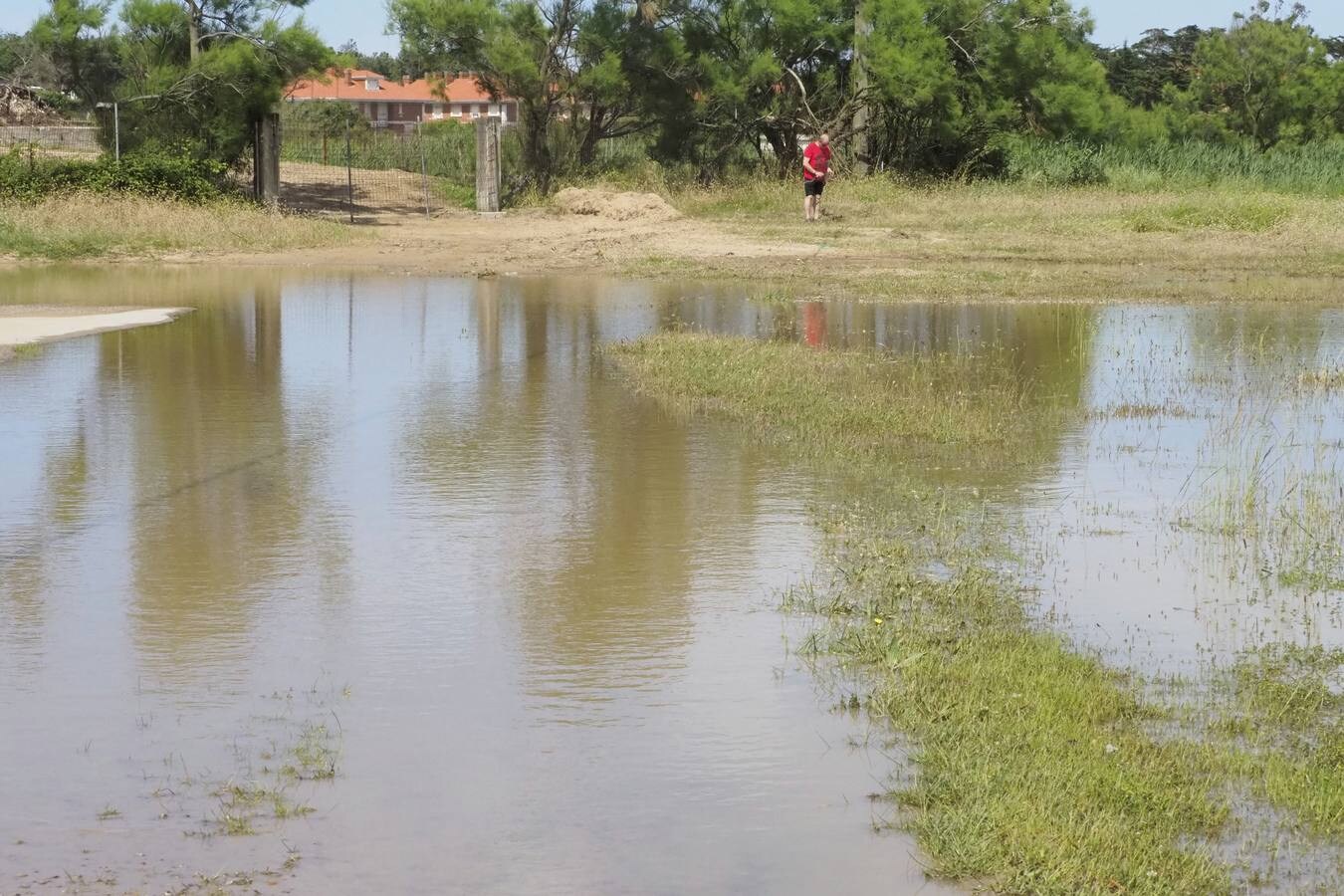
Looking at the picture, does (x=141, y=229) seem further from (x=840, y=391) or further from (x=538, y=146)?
(x=840, y=391)

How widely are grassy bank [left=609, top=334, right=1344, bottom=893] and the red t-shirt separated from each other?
19.7 m

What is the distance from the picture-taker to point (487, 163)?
117 ft

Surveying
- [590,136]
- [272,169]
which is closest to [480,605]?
[272,169]

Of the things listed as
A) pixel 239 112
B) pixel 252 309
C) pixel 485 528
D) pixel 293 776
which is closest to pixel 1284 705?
pixel 293 776

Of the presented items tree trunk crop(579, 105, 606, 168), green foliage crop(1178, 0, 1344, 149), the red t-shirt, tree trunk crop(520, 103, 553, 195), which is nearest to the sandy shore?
the red t-shirt

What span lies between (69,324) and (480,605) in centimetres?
1214

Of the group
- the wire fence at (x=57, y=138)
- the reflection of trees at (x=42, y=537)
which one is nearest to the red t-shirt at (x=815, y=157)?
the wire fence at (x=57, y=138)

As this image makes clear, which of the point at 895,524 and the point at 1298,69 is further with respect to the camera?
the point at 1298,69

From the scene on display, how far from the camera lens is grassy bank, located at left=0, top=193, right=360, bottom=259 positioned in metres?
27.5

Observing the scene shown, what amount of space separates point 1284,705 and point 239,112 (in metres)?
28.9

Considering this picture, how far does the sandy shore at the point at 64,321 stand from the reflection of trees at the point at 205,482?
0.66 m

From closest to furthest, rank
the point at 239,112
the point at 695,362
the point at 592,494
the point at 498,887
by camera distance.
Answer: the point at 498,887 → the point at 592,494 → the point at 695,362 → the point at 239,112

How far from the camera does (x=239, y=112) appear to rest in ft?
108

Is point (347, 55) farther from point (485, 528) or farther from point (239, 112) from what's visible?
point (485, 528)
